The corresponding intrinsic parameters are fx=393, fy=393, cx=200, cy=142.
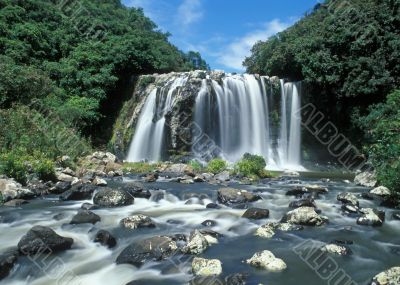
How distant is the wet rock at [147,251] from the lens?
610 centimetres

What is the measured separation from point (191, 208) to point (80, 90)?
1670cm

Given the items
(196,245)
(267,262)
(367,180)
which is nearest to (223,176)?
(367,180)

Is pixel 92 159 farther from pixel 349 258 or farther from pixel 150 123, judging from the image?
pixel 349 258

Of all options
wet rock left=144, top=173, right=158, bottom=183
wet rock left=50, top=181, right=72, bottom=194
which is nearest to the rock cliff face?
wet rock left=144, top=173, right=158, bottom=183

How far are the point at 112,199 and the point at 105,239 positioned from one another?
2.92 metres

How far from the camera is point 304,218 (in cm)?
812

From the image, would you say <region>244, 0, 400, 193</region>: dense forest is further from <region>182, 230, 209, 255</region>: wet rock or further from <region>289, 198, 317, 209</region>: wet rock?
<region>182, 230, 209, 255</region>: wet rock

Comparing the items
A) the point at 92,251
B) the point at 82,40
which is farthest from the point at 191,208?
the point at 82,40

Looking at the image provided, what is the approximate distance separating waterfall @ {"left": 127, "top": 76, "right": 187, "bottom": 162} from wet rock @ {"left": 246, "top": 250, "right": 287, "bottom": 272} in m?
15.5

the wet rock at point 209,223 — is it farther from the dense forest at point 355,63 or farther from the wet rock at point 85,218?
the dense forest at point 355,63

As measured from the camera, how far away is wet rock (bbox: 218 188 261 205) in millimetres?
10328

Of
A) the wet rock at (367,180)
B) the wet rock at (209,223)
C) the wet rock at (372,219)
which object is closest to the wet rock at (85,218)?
the wet rock at (209,223)

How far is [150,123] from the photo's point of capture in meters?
22.2

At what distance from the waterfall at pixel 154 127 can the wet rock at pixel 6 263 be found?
1524cm
